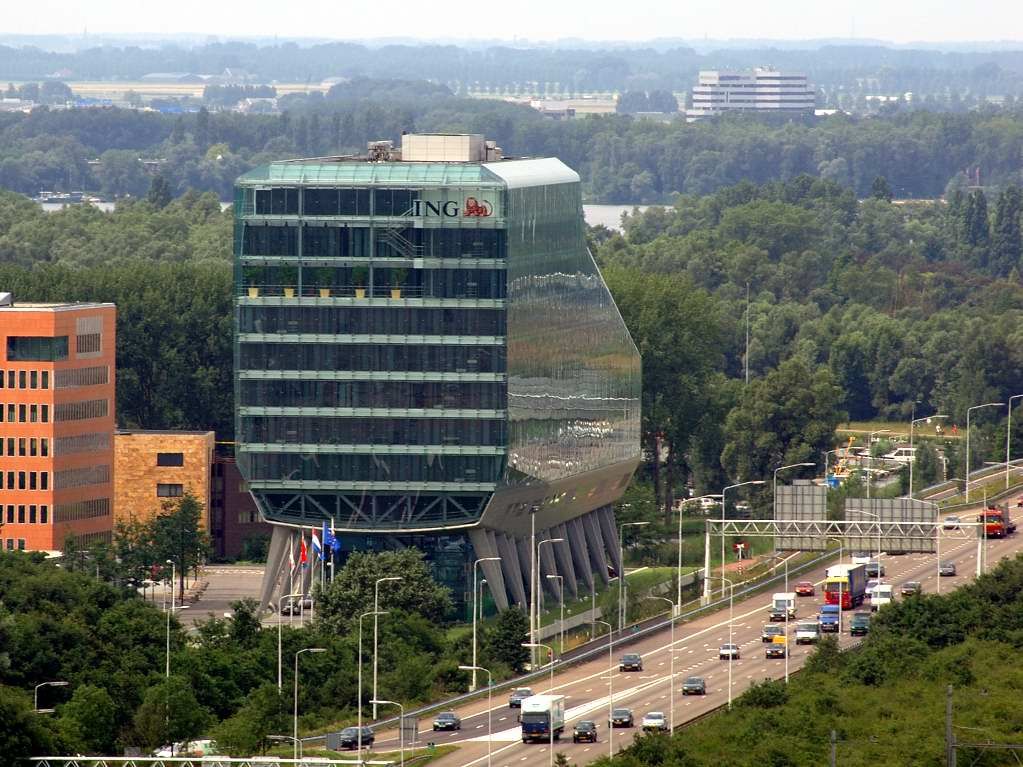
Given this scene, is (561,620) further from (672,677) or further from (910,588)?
(672,677)

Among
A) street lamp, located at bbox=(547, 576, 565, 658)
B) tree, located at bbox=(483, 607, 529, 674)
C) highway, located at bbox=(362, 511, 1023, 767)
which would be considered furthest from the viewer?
street lamp, located at bbox=(547, 576, 565, 658)

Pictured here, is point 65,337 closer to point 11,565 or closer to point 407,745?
point 11,565

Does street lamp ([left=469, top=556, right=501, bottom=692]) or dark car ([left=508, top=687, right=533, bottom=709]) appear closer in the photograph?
dark car ([left=508, top=687, right=533, bottom=709])

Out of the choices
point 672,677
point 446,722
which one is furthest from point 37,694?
point 672,677

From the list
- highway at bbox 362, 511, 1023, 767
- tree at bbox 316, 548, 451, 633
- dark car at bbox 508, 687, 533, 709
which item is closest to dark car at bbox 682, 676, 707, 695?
highway at bbox 362, 511, 1023, 767

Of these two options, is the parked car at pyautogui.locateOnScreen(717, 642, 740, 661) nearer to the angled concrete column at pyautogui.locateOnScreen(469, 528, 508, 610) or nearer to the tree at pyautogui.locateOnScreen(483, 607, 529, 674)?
the tree at pyautogui.locateOnScreen(483, 607, 529, 674)

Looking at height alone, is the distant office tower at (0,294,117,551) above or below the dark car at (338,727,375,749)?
above

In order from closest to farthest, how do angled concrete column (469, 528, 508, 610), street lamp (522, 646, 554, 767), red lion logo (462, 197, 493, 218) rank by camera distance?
street lamp (522, 646, 554, 767)
red lion logo (462, 197, 493, 218)
angled concrete column (469, 528, 508, 610)
